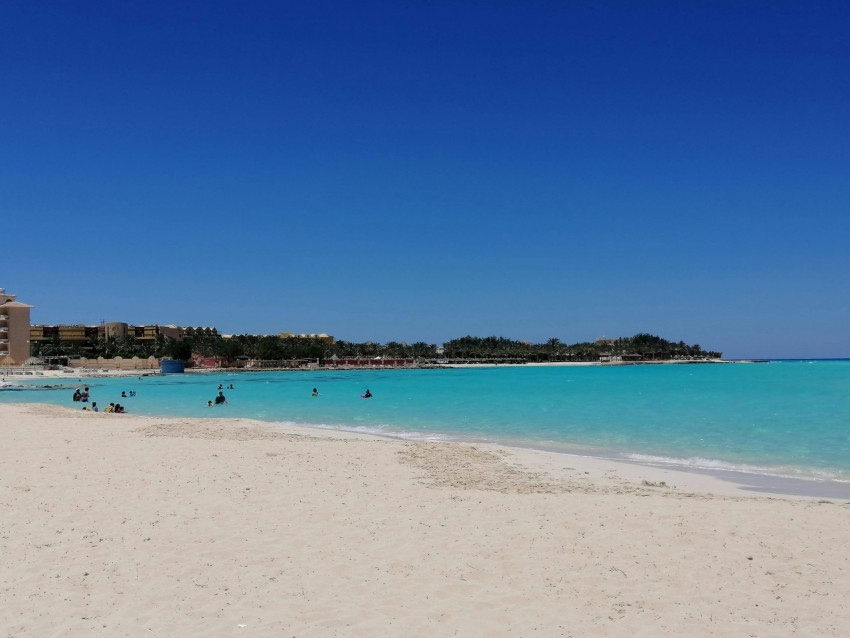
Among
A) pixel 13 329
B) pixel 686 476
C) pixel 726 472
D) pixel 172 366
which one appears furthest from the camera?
pixel 172 366

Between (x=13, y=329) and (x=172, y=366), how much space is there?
31047 millimetres

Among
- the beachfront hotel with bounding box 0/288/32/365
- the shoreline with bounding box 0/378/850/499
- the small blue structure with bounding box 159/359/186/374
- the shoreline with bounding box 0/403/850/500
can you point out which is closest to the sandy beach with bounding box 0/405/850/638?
the shoreline with bounding box 0/403/850/500

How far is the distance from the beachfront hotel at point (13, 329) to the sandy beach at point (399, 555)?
136m

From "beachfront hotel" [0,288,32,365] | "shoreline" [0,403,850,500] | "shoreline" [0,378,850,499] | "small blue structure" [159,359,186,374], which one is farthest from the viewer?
"small blue structure" [159,359,186,374]

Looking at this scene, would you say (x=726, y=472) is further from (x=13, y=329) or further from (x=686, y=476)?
(x=13, y=329)

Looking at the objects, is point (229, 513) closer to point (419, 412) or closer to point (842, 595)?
point (842, 595)

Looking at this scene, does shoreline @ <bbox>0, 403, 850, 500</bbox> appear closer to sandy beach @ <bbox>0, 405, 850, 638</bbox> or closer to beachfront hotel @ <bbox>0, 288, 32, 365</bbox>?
sandy beach @ <bbox>0, 405, 850, 638</bbox>

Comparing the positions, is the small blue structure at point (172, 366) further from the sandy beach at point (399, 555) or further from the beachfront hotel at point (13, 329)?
the sandy beach at point (399, 555)

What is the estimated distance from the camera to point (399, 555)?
788 centimetres

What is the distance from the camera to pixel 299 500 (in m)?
10.8

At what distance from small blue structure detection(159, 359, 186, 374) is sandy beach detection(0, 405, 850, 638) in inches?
5517

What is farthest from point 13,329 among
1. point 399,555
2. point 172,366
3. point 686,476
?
point 399,555

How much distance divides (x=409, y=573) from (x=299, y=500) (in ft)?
13.3

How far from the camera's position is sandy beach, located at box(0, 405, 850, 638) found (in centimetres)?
601
